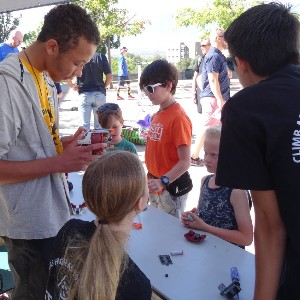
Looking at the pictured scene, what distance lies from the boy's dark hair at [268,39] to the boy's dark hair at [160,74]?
4.65 feet

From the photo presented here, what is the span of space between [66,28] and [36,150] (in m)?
0.51

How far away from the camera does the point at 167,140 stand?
2.55 metres

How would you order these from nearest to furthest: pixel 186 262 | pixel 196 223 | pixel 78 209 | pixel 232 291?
pixel 232 291, pixel 186 262, pixel 196 223, pixel 78 209

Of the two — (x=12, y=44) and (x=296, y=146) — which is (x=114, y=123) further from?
(x=12, y=44)

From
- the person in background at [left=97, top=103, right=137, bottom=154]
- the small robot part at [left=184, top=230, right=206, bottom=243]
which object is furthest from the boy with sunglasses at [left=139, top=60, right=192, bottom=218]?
the small robot part at [left=184, top=230, right=206, bottom=243]

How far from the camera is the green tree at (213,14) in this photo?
18.4 m

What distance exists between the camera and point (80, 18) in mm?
1652

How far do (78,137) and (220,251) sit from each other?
0.83 m

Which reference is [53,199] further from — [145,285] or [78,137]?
[145,285]

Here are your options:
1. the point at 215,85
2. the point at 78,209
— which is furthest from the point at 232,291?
the point at 215,85

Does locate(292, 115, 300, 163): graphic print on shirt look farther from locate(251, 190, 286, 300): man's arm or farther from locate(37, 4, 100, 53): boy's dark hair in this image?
locate(37, 4, 100, 53): boy's dark hair

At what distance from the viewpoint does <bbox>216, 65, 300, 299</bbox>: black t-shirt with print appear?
1.04 meters

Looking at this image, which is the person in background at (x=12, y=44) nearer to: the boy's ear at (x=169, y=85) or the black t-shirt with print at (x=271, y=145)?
the boy's ear at (x=169, y=85)

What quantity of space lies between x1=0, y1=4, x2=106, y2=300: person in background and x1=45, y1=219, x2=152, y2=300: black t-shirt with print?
27 cm
